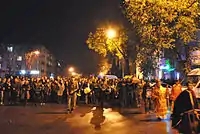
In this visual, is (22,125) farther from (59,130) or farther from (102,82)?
(102,82)

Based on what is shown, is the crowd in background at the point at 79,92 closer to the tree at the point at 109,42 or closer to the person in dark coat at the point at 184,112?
the tree at the point at 109,42

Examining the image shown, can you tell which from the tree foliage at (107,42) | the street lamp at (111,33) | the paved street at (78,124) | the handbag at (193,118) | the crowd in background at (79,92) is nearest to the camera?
the handbag at (193,118)

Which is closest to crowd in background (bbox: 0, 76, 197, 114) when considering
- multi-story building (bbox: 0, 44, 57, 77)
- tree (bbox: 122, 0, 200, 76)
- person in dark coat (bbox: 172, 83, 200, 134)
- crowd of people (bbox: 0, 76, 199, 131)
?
crowd of people (bbox: 0, 76, 199, 131)

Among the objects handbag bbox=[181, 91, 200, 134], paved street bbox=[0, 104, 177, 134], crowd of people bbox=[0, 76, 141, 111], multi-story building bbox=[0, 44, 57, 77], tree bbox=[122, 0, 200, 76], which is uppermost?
multi-story building bbox=[0, 44, 57, 77]

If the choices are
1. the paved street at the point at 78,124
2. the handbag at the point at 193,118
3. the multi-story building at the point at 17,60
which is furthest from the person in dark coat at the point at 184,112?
the multi-story building at the point at 17,60

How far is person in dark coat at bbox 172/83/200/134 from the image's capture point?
7.58m

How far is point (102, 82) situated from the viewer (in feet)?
65.0

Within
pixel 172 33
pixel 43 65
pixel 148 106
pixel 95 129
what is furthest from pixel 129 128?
pixel 43 65

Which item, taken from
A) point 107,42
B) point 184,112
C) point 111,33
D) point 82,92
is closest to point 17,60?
point 107,42

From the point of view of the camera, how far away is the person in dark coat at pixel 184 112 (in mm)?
7583

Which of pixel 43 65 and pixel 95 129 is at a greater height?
pixel 43 65

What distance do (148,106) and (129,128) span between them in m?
5.48

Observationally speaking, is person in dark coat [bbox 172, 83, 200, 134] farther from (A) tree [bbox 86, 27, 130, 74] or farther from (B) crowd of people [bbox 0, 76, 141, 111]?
(A) tree [bbox 86, 27, 130, 74]

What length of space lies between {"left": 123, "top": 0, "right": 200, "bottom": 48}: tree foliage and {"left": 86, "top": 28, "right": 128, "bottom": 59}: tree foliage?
8.75 metres
